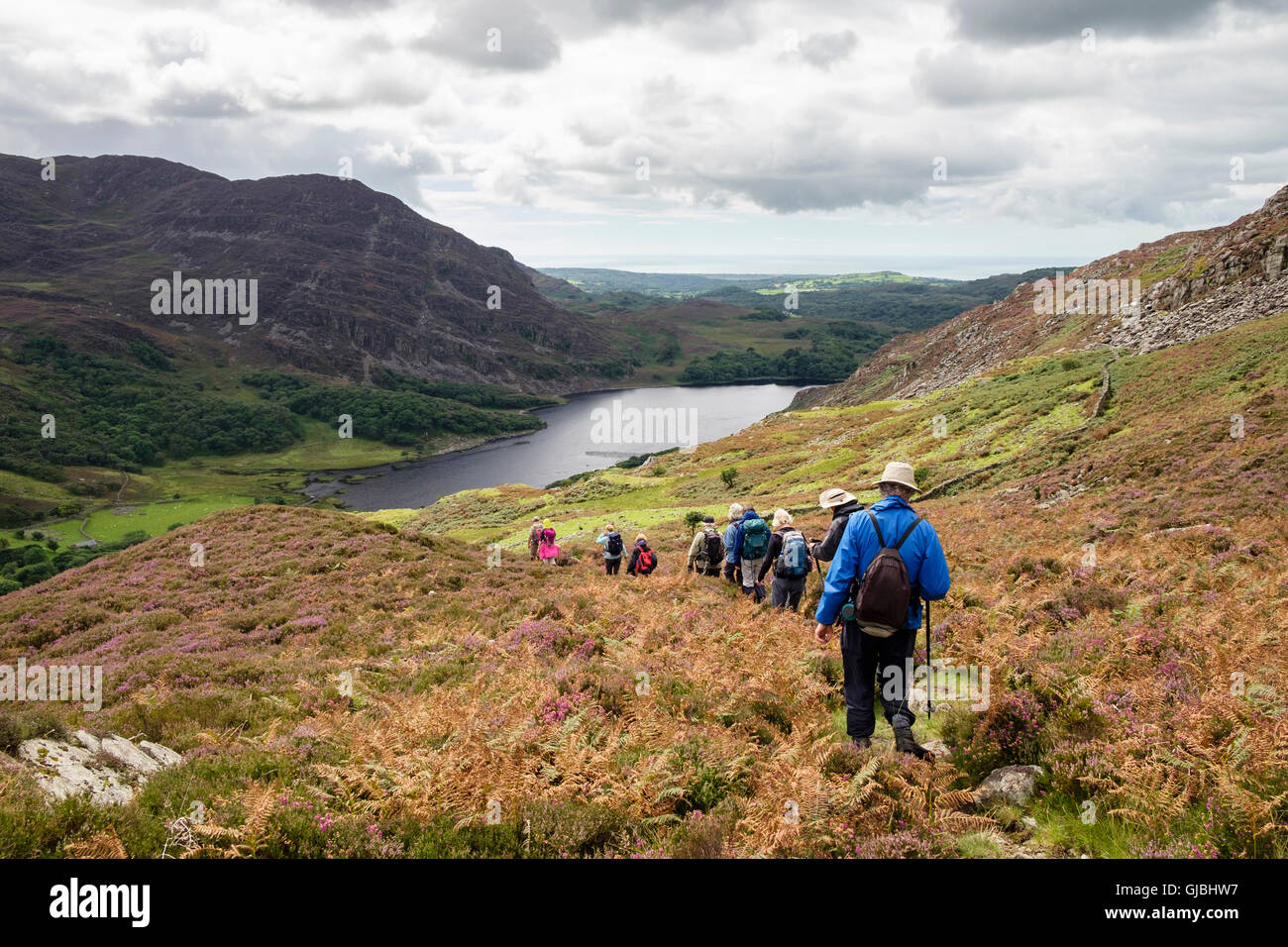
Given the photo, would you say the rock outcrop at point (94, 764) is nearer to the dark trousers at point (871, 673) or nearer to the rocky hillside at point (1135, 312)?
the dark trousers at point (871, 673)

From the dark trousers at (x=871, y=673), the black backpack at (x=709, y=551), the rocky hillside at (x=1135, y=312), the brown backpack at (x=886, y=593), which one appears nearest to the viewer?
the brown backpack at (x=886, y=593)

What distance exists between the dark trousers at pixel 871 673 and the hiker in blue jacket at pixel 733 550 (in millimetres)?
8501

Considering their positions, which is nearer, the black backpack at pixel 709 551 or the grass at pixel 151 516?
the black backpack at pixel 709 551

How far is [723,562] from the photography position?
18.4 meters

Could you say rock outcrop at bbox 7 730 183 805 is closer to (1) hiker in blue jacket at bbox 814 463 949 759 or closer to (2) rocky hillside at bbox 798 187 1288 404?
(1) hiker in blue jacket at bbox 814 463 949 759

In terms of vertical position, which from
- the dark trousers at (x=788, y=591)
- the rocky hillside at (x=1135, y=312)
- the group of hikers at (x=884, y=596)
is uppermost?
the rocky hillside at (x=1135, y=312)

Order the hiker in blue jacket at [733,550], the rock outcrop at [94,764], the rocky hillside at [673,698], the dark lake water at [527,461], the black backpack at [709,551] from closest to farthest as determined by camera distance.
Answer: the rocky hillside at [673,698]
the rock outcrop at [94,764]
the hiker in blue jacket at [733,550]
the black backpack at [709,551]
the dark lake water at [527,461]

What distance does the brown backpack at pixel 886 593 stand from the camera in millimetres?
7020

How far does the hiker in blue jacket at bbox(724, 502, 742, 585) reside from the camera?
16656 mm

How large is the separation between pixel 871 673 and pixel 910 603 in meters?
0.96

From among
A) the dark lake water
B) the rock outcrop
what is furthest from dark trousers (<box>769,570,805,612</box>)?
the dark lake water

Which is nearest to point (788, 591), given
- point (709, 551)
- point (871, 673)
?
point (709, 551)

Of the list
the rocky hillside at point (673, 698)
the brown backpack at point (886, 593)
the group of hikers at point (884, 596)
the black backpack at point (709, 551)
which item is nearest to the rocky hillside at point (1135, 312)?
the rocky hillside at point (673, 698)
